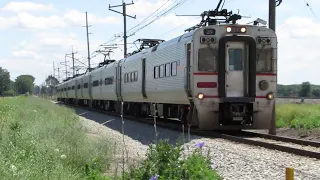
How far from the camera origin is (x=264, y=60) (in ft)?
51.7

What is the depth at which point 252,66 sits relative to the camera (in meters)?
15.4

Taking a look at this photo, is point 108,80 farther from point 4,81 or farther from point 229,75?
point 4,81

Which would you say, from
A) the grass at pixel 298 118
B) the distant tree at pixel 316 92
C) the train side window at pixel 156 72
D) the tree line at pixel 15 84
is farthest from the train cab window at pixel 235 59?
Result: the tree line at pixel 15 84

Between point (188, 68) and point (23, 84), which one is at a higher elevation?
point (23, 84)

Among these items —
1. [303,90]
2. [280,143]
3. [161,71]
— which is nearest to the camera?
[280,143]

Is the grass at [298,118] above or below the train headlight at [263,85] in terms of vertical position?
below

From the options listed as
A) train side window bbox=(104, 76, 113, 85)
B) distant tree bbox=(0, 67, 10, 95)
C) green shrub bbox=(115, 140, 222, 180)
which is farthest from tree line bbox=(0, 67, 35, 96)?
green shrub bbox=(115, 140, 222, 180)

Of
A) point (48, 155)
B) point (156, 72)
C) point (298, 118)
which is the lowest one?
point (298, 118)

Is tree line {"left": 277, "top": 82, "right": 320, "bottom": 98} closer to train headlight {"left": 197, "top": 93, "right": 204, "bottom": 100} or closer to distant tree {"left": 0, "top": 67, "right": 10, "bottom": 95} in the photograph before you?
train headlight {"left": 197, "top": 93, "right": 204, "bottom": 100}

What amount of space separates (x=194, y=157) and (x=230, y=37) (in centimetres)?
939

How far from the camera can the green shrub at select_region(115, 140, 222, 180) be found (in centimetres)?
608

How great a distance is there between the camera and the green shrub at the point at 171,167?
6.08 m

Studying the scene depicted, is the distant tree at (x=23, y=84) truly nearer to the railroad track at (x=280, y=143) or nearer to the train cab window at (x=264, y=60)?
the railroad track at (x=280, y=143)

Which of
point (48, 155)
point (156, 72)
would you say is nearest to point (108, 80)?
point (156, 72)
